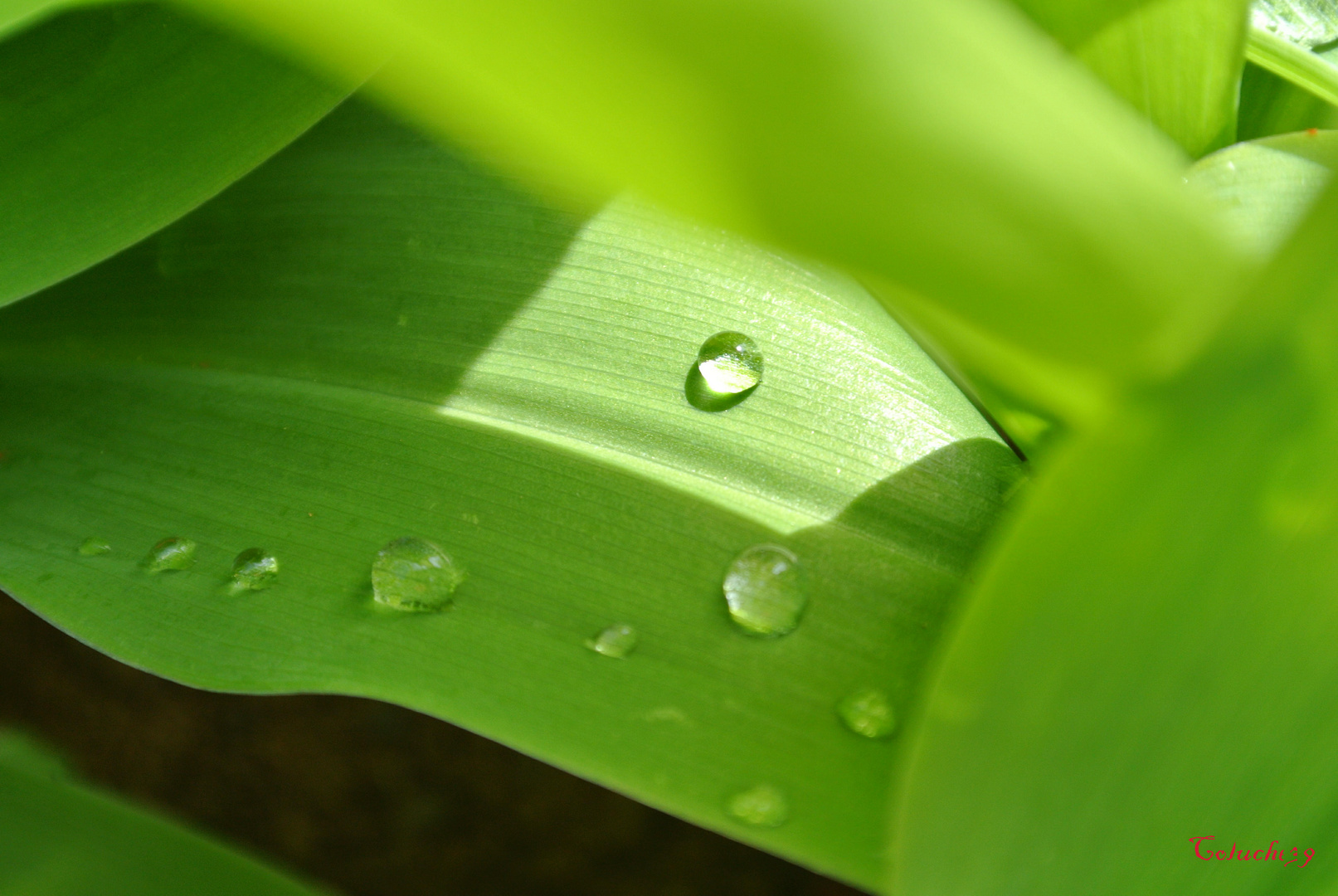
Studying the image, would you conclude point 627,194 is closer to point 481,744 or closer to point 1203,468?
point 1203,468

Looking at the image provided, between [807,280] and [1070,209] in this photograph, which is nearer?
[1070,209]

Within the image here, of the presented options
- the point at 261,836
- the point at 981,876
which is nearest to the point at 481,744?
the point at 261,836

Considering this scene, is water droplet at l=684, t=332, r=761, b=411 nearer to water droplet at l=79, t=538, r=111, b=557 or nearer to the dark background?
water droplet at l=79, t=538, r=111, b=557

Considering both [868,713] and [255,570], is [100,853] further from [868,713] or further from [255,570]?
[868,713]

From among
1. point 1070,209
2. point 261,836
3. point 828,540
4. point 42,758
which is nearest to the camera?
point 1070,209

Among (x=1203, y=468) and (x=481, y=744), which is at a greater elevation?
(x=481, y=744)

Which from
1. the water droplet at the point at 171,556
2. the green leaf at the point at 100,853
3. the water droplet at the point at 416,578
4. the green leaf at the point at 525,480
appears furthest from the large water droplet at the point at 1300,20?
the green leaf at the point at 100,853
